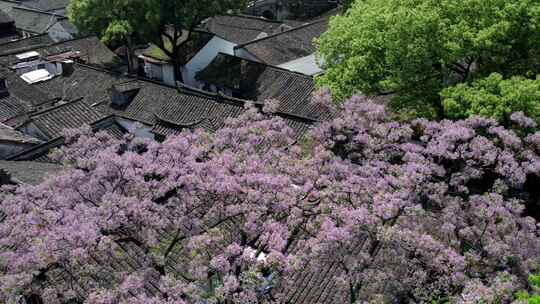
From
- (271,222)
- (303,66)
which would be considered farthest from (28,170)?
(303,66)

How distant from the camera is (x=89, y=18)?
40656 mm

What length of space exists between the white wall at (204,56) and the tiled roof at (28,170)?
72.0 ft

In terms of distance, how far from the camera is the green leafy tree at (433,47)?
1892cm

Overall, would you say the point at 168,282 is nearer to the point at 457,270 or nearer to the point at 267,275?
the point at 267,275

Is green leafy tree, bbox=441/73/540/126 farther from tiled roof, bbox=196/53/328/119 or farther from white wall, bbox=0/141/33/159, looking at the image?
white wall, bbox=0/141/33/159

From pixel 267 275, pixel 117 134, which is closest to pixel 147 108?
pixel 117 134

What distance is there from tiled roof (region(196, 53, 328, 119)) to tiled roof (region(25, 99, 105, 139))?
1072 cm

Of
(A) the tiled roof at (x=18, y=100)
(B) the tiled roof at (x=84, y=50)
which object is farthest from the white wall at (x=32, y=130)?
(B) the tiled roof at (x=84, y=50)

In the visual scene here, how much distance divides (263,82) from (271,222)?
25.7m

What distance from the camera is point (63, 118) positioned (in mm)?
26453

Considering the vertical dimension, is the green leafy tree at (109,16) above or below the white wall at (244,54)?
above

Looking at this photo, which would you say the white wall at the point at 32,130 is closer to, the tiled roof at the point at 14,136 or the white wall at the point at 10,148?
the tiled roof at the point at 14,136

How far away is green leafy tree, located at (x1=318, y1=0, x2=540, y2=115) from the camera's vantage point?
18922mm

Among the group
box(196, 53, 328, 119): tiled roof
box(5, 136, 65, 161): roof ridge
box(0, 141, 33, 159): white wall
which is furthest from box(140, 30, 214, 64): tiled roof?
box(5, 136, 65, 161): roof ridge
